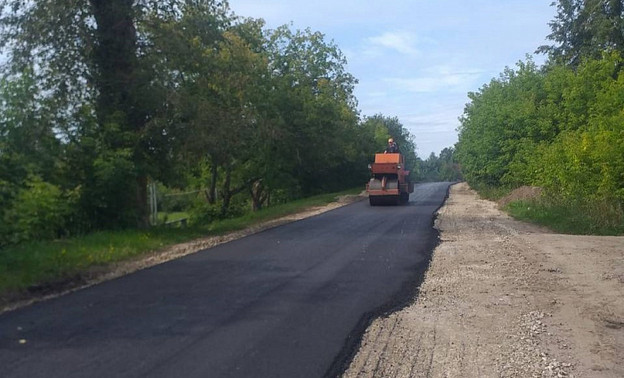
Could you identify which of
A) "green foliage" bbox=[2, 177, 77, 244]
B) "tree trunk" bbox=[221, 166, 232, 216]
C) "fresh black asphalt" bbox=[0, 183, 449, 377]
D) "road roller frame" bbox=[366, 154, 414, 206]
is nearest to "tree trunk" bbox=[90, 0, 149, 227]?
"green foliage" bbox=[2, 177, 77, 244]

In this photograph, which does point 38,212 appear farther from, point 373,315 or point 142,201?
point 373,315

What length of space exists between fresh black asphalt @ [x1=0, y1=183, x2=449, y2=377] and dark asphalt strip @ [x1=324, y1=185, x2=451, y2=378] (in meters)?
0.02

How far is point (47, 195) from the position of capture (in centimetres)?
1673

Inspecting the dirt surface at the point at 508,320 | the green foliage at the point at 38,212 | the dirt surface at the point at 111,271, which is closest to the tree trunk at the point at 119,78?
the green foliage at the point at 38,212

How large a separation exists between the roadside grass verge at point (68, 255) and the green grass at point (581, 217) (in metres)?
11.1

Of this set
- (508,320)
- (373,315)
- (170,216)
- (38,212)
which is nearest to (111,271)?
(38,212)

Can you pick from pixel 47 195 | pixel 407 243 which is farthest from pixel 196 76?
pixel 407 243

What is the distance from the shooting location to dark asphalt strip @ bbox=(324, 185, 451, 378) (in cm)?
714

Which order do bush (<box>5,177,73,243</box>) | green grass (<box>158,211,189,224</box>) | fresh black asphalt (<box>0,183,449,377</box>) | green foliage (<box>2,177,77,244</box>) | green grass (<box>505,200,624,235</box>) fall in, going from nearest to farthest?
fresh black asphalt (<box>0,183,449,377</box>)
green foliage (<box>2,177,77,244</box>)
bush (<box>5,177,73,243</box>)
green grass (<box>505,200,624,235</box>)
green grass (<box>158,211,189,224</box>)

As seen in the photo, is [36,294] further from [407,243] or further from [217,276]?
[407,243]

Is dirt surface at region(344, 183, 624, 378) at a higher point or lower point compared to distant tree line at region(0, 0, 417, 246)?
lower

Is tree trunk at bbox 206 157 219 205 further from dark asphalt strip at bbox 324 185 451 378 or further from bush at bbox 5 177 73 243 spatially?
dark asphalt strip at bbox 324 185 451 378

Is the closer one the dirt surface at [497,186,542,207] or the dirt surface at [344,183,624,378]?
the dirt surface at [344,183,624,378]

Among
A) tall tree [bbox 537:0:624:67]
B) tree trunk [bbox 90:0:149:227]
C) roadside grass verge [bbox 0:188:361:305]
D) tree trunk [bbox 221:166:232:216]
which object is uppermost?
tall tree [bbox 537:0:624:67]
